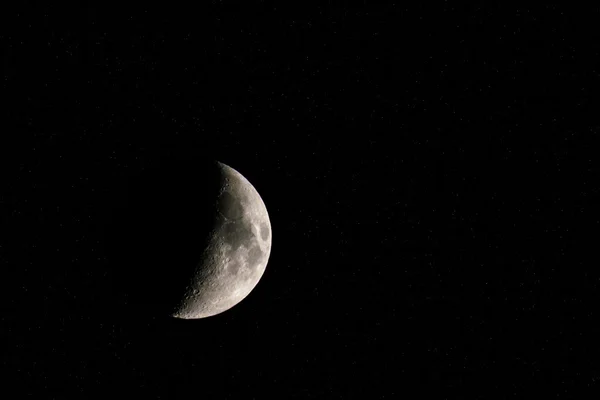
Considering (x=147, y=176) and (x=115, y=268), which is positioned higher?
(x=147, y=176)

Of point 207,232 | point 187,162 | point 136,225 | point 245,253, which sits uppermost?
point 187,162

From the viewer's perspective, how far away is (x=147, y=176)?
521 centimetres

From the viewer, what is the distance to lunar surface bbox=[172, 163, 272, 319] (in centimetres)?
498

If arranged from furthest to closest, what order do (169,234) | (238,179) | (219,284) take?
(238,179) < (219,284) < (169,234)

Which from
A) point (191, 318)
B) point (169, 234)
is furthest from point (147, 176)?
point (191, 318)

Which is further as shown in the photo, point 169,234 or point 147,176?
point 147,176

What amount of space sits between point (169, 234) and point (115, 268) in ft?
2.67

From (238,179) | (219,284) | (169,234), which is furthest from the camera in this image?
(238,179)

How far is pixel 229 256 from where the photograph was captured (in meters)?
5.05

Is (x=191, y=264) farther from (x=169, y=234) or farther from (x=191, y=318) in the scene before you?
(x=191, y=318)

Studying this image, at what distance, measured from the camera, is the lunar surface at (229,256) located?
4.98m

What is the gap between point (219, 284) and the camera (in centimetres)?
509

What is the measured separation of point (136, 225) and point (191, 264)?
0.64 meters

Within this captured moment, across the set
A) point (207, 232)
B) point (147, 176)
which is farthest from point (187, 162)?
point (207, 232)
